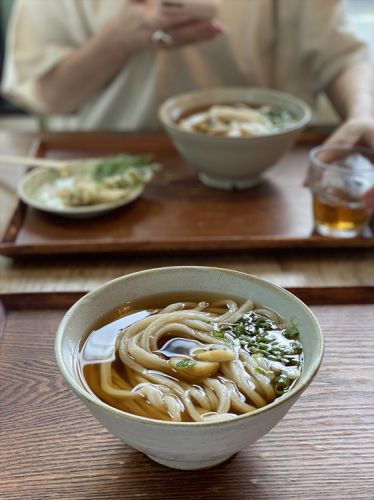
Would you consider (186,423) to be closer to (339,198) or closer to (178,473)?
(178,473)

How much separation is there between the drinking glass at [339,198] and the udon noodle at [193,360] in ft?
1.84

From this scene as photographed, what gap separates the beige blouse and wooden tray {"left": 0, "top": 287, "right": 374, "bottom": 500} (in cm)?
129

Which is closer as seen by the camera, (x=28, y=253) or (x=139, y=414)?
(x=139, y=414)

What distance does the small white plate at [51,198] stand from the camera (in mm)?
1530

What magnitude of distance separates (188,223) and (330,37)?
0.93 m

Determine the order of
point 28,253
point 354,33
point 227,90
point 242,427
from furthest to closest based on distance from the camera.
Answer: point 354,33, point 227,90, point 28,253, point 242,427

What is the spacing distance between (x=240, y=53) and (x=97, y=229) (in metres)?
0.97

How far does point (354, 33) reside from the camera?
210 centimetres

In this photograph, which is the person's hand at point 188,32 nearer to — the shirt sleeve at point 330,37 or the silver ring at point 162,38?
the silver ring at point 162,38

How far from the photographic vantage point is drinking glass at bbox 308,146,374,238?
4.78 ft

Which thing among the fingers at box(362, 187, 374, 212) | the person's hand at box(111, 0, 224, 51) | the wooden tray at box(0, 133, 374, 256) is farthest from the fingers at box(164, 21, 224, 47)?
the fingers at box(362, 187, 374, 212)

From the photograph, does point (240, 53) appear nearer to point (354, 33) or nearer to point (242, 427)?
point (354, 33)

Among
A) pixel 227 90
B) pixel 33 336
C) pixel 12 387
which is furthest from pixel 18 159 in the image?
pixel 12 387

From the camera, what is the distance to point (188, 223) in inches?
60.7
